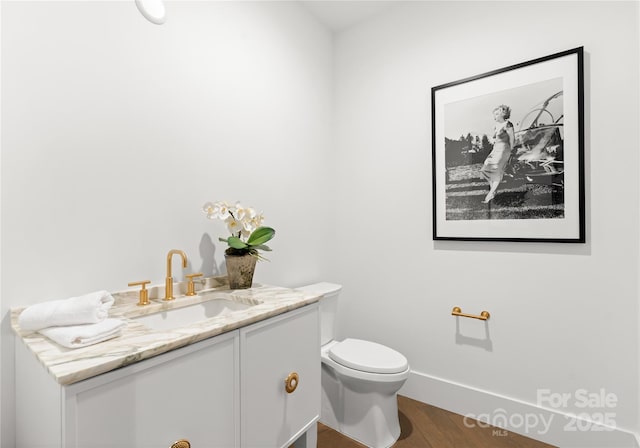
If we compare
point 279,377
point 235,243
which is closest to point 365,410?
point 279,377

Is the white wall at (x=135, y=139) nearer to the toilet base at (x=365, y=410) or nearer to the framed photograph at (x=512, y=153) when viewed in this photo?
the toilet base at (x=365, y=410)

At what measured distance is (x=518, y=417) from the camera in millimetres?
1785

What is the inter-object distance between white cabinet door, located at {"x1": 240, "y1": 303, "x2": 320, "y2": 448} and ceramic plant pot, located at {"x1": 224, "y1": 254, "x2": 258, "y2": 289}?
37 centimetres

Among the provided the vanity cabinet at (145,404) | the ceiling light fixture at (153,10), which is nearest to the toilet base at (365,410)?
the vanity cabinet at (145,404)

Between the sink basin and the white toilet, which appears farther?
the white toilet

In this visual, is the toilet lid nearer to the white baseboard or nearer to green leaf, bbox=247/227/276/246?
the white baseboard

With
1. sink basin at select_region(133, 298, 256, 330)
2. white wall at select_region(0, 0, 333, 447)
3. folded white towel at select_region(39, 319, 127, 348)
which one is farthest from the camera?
sink basin at select_region(133, 298, 256, 330)

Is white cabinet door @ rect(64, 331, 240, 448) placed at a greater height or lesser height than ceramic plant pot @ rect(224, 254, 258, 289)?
lesser

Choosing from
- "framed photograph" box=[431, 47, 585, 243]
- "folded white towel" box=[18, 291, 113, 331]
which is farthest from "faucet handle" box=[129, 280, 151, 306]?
"framed photograph" box=[431, 47, 585, 243]

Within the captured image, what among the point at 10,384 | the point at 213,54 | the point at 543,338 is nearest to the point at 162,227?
the point at 10,384

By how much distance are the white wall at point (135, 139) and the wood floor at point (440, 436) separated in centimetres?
95

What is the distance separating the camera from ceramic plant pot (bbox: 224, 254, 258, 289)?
62.1 inches

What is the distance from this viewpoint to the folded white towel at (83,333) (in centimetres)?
85

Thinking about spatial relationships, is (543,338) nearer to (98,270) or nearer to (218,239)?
(218,239)
